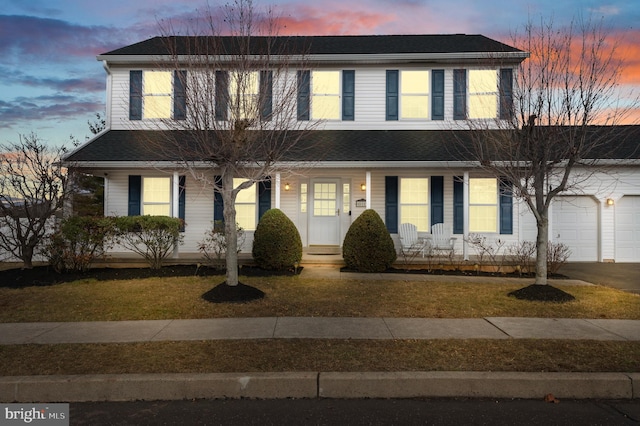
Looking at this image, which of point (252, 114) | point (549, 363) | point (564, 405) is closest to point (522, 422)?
point (564, 405)

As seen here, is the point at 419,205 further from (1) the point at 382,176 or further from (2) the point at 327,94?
(2) the point at 327,94

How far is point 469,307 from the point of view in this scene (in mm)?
8031

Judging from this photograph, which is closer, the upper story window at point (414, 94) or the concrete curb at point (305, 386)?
the concrete curb at point (305, 386)

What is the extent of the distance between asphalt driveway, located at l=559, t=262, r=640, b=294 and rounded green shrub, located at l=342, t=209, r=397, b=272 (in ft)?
15.3

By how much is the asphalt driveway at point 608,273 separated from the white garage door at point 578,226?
53 centimetres

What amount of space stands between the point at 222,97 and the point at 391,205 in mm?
7476

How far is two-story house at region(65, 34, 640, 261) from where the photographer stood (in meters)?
14.1

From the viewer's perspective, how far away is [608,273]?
12055 mm

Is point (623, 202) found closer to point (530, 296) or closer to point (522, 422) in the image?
point (530, 296)

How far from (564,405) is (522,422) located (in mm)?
722

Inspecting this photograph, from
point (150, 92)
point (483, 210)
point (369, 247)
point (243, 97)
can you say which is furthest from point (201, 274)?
point (483, 210)

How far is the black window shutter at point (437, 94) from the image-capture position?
581 inches

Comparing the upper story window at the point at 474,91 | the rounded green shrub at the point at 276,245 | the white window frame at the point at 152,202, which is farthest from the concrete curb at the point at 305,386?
the upper story window at the point at 474,91

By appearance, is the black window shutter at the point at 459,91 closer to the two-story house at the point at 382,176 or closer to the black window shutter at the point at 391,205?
the two-story house at the point at 382,176
